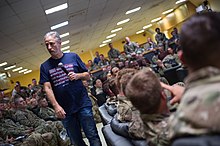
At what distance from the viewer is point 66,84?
3291 mm

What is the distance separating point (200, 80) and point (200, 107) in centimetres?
→ 11

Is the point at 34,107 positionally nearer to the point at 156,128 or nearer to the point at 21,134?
the point at 21,134

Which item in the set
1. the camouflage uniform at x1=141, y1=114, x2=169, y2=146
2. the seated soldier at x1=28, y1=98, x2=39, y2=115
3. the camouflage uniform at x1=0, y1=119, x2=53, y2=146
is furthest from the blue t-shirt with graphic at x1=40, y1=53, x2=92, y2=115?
the seated soldier at x1=28, y1=98, x2=39, y2=115

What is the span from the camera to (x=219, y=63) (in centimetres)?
93

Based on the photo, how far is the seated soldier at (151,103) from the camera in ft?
4.31

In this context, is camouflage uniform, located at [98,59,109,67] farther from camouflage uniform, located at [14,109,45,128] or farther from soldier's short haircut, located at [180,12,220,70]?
soldier's short haircut, located at [180,12,220,70]

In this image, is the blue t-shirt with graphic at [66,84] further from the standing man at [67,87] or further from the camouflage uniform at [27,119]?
the camouflage uniform at [27,119]

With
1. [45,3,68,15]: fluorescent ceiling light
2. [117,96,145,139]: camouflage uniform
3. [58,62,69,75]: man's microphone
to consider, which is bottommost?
[117,96,145,139]: camouflage uniform

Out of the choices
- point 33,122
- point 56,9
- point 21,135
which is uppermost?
point 56,9

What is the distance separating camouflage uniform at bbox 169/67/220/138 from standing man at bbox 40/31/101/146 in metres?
2.36

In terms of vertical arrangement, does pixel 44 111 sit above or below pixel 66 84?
below

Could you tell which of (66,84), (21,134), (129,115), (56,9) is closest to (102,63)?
(56,9)

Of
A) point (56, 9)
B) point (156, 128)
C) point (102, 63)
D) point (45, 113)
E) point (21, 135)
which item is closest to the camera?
point (156, 128)

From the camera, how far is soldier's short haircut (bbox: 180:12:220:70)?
2.96ft
